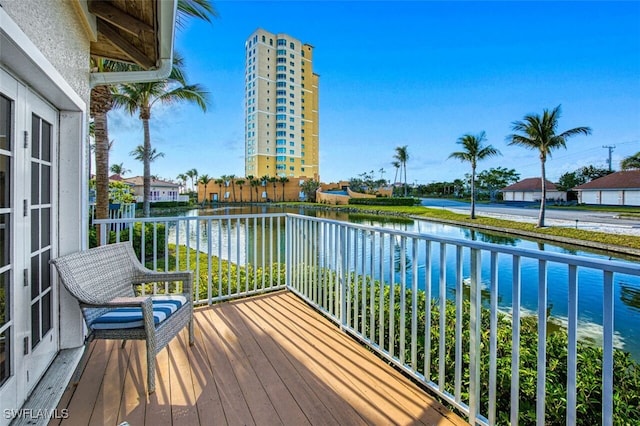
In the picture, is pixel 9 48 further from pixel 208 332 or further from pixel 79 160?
pixel 208 332

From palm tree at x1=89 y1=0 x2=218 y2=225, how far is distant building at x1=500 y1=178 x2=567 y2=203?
1835 inches

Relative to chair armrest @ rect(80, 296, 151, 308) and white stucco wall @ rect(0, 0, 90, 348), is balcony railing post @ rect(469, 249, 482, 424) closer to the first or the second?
chair armrest @ rect(80, 296, 151, 308)

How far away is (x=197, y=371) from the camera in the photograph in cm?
197

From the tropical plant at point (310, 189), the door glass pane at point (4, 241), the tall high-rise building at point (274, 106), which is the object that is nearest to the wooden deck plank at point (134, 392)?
the door glass pane at point (4, 241)

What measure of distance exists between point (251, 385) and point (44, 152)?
193cm

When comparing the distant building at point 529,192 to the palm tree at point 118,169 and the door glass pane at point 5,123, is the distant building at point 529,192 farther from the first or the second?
the palm tree at point 118,169

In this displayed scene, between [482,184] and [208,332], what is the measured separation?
177 feet

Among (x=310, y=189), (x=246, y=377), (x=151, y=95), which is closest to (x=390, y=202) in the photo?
(x=310, y=189)

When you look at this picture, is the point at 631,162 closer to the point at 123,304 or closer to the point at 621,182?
the point at 621,182

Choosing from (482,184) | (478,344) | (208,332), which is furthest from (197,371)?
(482,184)

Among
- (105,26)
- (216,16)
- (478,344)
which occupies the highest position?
(216,16)

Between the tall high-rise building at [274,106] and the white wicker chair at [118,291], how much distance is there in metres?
54.2

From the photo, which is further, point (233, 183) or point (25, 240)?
point (233, 183)

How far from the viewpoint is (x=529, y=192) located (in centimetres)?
4319
